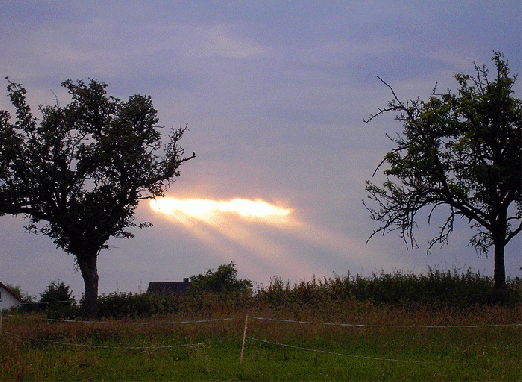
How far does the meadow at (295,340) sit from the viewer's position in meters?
13.9

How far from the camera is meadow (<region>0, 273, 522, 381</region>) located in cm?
1395

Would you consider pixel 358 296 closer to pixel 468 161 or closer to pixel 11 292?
pixel 468 161

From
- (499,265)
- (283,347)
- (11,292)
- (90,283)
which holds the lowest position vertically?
(11,292)

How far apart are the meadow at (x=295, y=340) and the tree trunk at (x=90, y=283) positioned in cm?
470

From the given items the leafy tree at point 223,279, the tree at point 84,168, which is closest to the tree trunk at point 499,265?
the tree at point 84,168

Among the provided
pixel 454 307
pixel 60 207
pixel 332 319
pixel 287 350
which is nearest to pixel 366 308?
pixel 332 319

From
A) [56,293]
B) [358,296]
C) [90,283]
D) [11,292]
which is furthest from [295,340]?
[11,292]

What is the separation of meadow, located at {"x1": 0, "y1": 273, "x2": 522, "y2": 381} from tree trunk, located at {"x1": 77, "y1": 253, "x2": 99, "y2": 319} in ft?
15.4

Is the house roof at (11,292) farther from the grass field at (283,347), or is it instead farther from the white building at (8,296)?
the grass field at (283,347)

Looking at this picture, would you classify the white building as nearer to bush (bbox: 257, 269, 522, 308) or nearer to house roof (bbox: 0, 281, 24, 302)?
house roof (bbox: 0, 281, 24, 302)

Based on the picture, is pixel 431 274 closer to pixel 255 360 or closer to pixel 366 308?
pixel 366 308

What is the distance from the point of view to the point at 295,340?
1728 cm

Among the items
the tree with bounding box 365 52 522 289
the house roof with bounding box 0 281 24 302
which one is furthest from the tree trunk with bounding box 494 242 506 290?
the house roof with bounding box 0 281 24 302

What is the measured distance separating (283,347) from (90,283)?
15639 millimetres
